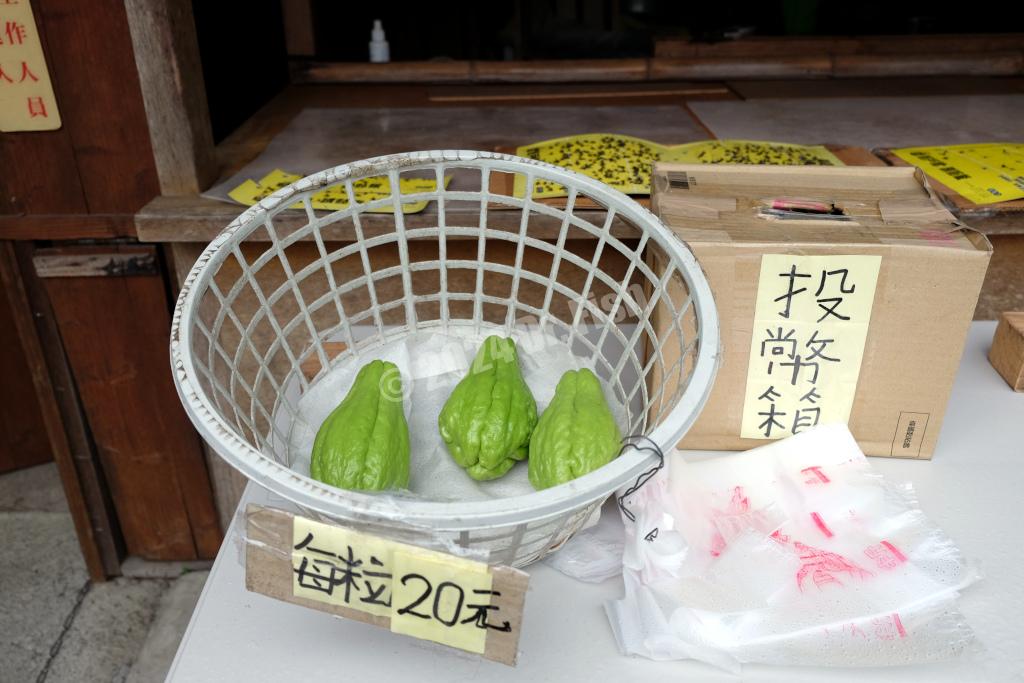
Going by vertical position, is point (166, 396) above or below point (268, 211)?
below

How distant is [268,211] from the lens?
792 mm

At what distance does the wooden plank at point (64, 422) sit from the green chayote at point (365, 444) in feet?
3.65

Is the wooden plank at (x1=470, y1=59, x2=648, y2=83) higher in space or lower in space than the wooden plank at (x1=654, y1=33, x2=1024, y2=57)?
lower

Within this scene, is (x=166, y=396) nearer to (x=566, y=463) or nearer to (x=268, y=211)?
(x=268, y=211)

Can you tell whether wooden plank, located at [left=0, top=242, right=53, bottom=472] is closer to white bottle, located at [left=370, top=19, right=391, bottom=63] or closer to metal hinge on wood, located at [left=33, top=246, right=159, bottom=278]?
metal hinge on wood, located at [left=33, top=246, right=159, bottom=278]

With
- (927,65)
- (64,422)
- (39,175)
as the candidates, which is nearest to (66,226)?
(39,175)

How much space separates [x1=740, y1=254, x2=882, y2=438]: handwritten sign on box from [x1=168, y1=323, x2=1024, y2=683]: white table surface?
0.17m

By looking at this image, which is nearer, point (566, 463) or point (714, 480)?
point (566, 463)

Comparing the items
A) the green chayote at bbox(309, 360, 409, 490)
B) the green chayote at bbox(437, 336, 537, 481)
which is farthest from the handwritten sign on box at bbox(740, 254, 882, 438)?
the green chayote at bbox(309, 360, 409, 490)

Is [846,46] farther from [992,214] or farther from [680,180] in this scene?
[680,180]

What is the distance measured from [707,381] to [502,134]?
126 cm

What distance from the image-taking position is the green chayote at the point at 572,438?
0.69m

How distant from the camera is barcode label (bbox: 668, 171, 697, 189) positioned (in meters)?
0.92

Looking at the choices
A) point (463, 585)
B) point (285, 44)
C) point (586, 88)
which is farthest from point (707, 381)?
point (285, 44)
